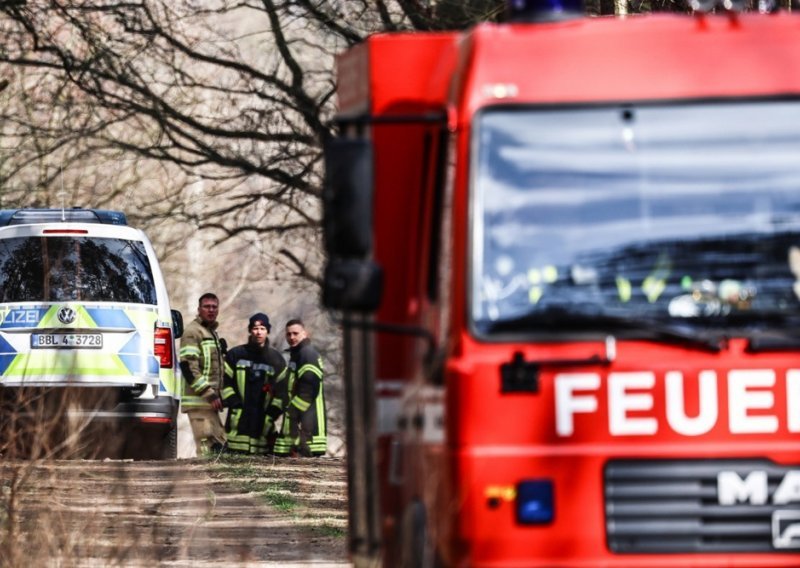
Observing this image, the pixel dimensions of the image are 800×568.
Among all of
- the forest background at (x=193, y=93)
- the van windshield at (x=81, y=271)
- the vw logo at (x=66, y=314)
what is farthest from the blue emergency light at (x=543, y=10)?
the forest background at (x=193, y=93)

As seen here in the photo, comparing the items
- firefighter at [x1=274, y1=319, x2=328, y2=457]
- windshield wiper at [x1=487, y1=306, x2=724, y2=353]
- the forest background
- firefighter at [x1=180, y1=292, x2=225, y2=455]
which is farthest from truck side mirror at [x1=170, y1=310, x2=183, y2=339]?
windshield wiper at [x1=487, y1=306, x2=724, y2=353]

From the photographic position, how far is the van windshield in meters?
15.8

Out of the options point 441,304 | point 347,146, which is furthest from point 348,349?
point 347,146

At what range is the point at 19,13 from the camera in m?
19.6

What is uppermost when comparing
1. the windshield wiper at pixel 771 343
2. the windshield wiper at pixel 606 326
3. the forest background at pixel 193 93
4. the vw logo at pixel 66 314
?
the forest background at pixel 193 93

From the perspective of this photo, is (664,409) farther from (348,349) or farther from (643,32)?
(348,349)

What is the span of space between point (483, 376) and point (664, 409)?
0.59 metres

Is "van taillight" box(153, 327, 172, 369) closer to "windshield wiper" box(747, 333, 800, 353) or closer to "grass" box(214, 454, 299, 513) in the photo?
"grass" box(214, 454, 299, 513)

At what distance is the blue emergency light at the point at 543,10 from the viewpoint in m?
7.17

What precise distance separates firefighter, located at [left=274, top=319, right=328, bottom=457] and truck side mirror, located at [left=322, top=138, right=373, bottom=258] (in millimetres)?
13010

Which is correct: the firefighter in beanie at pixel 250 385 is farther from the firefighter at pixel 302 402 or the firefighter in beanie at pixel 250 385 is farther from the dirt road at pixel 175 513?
the dirt road at pixel 175 513

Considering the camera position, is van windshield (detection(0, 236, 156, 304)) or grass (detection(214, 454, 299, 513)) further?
van windshield (detection(0, 236, 156, 304))

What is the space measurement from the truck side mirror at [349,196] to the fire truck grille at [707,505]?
1128mm

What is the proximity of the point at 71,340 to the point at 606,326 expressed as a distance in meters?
10.5
